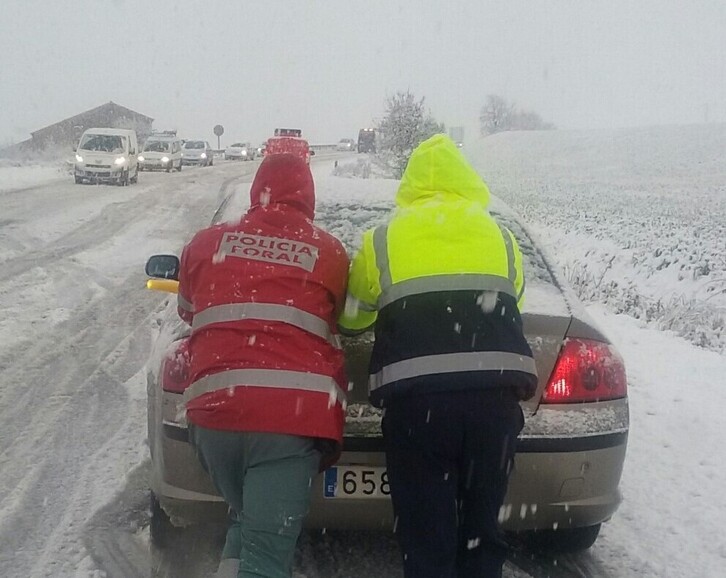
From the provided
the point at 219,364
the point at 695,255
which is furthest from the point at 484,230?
the point at 695,255

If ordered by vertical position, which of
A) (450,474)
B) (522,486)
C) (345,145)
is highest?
(450,474)

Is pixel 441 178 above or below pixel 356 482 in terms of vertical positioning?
above

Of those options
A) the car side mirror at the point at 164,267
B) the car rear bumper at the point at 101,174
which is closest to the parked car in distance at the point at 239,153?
the car rear bumper at the point at 101,174

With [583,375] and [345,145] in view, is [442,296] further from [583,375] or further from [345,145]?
[345,145]

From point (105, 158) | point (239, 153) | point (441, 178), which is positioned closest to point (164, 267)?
point (441, 178)

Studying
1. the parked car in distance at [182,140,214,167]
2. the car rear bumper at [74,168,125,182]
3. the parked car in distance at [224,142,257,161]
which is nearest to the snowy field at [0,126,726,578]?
the car rear bumper at [74,168,125,182]

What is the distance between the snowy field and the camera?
366cm

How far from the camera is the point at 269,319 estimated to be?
2.46 m

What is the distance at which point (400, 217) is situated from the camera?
266 cm

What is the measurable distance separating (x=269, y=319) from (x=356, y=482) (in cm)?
93

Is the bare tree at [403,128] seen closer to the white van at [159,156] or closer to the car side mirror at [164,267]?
the white van at [159,156]

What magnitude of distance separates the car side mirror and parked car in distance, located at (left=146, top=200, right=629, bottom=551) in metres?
0.03

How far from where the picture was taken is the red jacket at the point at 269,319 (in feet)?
7.94

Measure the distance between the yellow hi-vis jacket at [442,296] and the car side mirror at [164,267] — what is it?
995 mm
